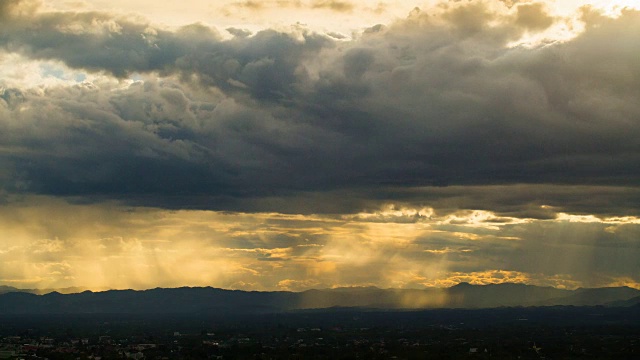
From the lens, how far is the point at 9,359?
191 m

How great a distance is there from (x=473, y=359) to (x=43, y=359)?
350 ft

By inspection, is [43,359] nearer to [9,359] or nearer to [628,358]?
[9,359]

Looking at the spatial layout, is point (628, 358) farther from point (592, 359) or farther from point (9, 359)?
point (9, 359)

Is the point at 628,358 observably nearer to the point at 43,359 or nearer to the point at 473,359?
the point at 473,359

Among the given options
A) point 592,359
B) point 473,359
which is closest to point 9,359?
point 473,359

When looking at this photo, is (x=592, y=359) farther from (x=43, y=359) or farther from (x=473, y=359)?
(x=43, y=359)

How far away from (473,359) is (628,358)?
3794cm

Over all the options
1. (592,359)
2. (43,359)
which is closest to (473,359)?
(592,359)

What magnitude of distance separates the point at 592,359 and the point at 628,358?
9071 mm

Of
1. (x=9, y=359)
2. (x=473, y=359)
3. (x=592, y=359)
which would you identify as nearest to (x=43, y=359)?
(x=9, y=359)

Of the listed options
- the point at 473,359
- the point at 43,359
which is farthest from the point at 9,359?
the point at 473,359

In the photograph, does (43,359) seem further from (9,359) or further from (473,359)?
(473,359)

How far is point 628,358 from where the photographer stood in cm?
19788

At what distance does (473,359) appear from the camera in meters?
200
